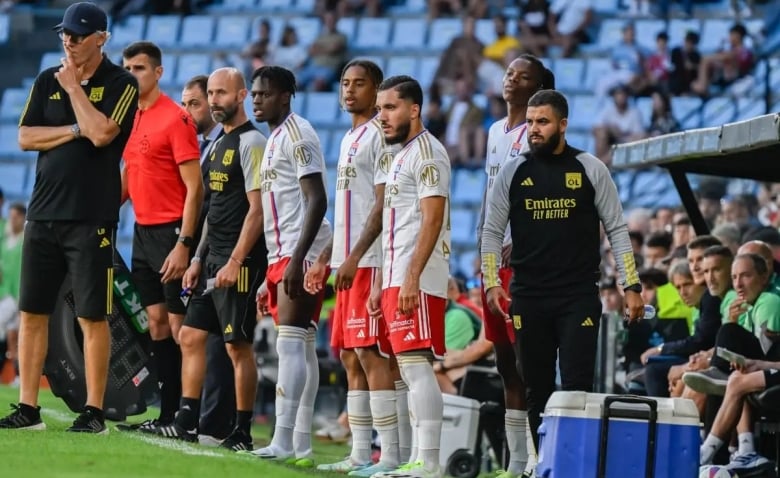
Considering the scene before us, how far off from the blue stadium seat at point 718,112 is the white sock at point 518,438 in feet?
38.2

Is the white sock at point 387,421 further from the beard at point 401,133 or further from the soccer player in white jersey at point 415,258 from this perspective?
the beard at point 401,133

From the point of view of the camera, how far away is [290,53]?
24219 mm

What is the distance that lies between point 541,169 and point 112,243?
242 cm

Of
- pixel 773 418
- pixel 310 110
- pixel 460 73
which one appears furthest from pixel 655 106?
pixel 773 418

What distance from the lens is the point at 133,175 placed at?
400 inches

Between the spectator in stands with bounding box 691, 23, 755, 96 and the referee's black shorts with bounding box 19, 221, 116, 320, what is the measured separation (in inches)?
577

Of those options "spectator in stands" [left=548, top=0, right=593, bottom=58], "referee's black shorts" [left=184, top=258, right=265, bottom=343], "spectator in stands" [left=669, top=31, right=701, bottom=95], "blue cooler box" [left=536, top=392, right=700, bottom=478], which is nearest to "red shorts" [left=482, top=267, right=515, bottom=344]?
"blue cooler box" [left=536, top=392, right=700, bottom=478]

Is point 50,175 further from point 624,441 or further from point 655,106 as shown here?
point 655,106

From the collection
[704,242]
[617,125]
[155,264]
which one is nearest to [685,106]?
[617,125]

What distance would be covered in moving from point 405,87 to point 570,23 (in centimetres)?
1614

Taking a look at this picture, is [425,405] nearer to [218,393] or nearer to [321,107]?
[218,393]

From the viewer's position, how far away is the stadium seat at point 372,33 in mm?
24609

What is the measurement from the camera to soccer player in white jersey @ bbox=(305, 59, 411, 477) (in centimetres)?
850

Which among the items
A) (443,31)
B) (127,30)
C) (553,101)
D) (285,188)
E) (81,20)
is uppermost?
(443,31)
